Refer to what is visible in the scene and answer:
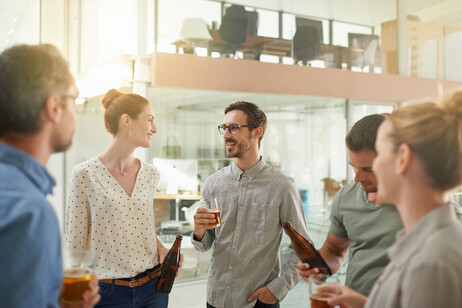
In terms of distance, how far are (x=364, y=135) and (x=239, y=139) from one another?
0.85m

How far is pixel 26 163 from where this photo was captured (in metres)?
1.05

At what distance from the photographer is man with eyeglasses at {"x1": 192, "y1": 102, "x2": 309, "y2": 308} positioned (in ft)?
7.18

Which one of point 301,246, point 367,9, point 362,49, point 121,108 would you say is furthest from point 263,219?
point 367,9

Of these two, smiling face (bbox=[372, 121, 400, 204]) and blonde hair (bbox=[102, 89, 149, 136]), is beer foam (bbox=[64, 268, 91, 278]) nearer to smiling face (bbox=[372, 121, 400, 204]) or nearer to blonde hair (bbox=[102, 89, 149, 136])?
smiling face (bbox=[372, 121, 400, 204])

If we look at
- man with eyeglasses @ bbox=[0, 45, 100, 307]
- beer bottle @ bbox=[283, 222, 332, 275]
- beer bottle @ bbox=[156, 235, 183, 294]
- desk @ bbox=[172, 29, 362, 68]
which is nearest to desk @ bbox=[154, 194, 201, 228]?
desk @ bbox=[172, 29, 362, 68]

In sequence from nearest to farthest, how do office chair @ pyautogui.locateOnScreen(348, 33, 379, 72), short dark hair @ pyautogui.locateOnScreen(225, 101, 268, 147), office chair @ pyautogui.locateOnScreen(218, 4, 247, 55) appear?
short dark hair @ pyautogui.locateOnScreen(225, 101, 268, 147) → office chair @ pyautogui.locateOnScreen(218, 4, 247, 55) → office chair @ pyautogui.locateOnScreen(348, 33, 379, 72)

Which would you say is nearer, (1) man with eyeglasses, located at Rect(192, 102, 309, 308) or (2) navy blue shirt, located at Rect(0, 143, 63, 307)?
(2) navy blue shirt, located at Rect(0, 143, 63, 307)

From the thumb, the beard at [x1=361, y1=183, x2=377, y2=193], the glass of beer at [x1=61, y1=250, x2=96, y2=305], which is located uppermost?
the beard at [x1=361, y1=183, x2=377, y2=193]

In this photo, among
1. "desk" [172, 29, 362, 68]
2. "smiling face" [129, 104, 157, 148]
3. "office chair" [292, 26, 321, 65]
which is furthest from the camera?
"office chair" [292, 26, 321, 65]

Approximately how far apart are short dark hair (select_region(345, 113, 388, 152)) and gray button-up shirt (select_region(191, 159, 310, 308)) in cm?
62

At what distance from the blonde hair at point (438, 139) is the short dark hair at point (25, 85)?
85 centimetres

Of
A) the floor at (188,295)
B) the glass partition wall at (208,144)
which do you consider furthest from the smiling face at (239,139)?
the floor at (188,295)

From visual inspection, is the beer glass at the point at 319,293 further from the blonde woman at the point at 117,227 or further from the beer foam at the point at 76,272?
the blonde woman at the point at 117,227

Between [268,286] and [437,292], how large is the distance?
4.45 ft
